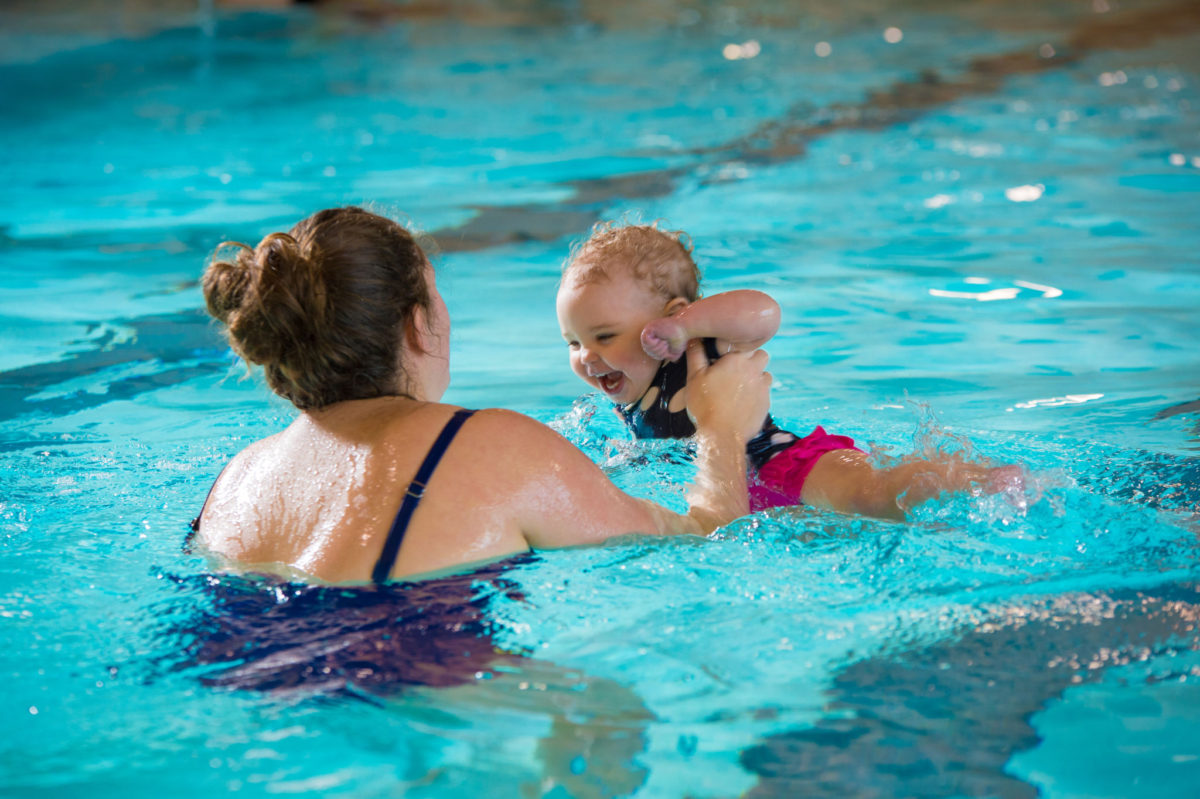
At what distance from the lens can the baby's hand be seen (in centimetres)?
329

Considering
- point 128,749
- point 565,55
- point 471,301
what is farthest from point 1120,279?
point 565,55

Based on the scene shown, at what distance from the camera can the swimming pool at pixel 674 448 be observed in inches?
82.4

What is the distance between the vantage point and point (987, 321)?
17.8 ft

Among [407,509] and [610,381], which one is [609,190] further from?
[407,509]

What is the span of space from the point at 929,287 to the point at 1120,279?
3.24 ft

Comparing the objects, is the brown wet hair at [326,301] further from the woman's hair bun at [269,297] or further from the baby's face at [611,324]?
the baby's face at [611,324]

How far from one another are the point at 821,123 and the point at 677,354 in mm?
7845

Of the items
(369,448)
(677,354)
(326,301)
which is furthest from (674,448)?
(326,301)

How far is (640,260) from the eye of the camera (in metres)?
3.55

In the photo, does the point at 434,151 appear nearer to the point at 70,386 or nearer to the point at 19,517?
the point at 70,386

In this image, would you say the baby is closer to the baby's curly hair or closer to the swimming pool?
the baby's curly hair

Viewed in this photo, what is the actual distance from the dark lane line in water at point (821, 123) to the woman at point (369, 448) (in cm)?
452

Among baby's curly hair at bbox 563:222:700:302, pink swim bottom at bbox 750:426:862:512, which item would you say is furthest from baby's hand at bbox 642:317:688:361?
pink swim bottom at bbox 750:426:862:512

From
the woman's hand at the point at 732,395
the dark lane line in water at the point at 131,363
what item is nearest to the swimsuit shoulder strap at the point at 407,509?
the woman's hand at the point at 732,395
